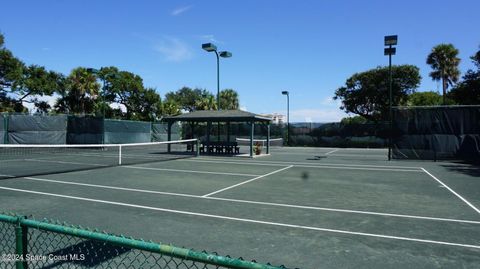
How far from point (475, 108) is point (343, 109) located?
37867mm

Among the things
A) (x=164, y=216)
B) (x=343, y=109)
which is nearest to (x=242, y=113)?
(x=164, y=216)

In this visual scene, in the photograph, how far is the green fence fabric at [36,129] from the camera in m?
29.4

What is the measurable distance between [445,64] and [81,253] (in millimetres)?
55235

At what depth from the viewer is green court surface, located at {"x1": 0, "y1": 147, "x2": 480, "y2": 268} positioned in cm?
558

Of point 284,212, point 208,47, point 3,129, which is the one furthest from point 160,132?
point 284,212

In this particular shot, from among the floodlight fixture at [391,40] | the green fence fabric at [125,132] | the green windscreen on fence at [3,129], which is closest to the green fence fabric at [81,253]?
the floodlight fixture at [391,40]

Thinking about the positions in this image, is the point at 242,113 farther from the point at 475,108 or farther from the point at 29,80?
the point at 29,80

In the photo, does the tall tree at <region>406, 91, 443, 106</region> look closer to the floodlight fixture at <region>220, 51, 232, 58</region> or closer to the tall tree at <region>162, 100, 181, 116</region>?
the tall tree at <region>162, 100, 181, 116</region>

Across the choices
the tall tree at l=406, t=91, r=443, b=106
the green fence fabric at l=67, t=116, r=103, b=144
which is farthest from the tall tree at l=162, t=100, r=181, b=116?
the tall tree at l=406, t=91, r=443, b=106

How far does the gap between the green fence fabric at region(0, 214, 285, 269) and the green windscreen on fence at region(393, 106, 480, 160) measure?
19188 mm

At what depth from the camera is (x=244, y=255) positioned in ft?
17.6

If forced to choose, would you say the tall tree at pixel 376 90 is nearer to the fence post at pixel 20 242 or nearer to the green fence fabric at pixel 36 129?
the green fence fabric at pixel 36 129

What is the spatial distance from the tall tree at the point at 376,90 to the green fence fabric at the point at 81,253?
51045mm

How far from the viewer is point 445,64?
5109 centimetres
